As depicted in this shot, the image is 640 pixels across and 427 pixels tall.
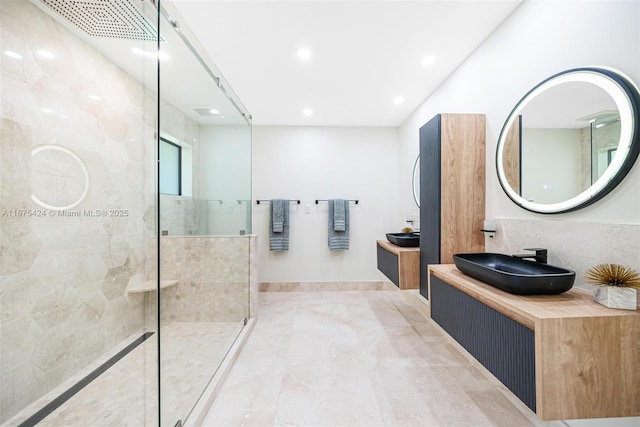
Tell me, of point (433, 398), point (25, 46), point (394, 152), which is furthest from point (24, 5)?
point (394, 152)

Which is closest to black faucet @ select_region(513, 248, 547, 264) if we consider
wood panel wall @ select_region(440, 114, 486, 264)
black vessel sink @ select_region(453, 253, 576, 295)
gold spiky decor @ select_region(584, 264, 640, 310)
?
black vessel sink @ select_region(453, 253, 576, 295)

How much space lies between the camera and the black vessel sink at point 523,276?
3.59 ft

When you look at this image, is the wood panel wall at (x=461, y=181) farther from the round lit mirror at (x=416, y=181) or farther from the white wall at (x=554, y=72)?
the round lit mirror at (x=416, y=181)

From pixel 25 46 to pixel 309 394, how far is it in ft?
7.91

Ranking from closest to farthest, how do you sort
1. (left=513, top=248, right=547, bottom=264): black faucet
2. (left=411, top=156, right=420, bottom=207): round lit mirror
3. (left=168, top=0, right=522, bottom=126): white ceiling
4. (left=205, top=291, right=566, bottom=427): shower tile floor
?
1. (left=513, top=248, right=547, bottom=264): black faucet
2. (left=205, top=291, right=566, bottom=427): shower tile floor
3. (left=168, top=0, right=522, bottom=126): white ceiling
4. (left=411, top=156, right=420, bottom=207): round lit mirror

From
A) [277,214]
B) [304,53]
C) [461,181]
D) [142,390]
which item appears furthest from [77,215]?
[461,181]

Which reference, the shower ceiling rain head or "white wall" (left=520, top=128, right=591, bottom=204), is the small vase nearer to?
"white wall" (left=520, top=128, right=591, bottom=204)

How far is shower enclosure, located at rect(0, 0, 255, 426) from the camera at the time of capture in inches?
45.0

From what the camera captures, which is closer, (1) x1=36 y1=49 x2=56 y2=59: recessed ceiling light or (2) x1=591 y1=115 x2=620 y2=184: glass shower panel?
(2) x1=591 y1=115 x2=620 y2=184: glass shower panel

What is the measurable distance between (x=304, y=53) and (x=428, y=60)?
1047mm

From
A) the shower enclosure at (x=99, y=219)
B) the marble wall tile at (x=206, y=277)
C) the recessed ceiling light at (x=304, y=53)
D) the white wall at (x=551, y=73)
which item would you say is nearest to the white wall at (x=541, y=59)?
the white wall at (x=551, y=73)

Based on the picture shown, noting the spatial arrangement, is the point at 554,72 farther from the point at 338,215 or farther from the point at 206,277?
the point at 206,277

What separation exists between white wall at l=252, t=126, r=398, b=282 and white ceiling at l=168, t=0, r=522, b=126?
888 millimetres

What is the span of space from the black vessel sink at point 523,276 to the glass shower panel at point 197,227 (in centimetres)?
174
